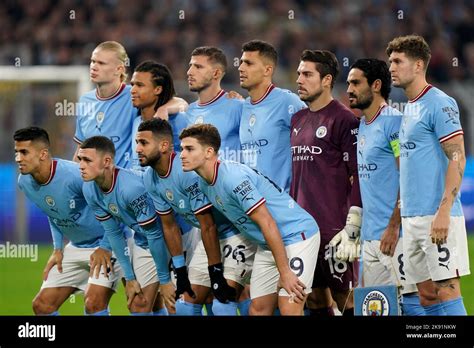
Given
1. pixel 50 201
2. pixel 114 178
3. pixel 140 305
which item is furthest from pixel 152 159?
pixel 140 305

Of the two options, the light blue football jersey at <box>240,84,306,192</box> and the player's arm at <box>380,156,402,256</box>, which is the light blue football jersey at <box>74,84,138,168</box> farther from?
the player's arm at <box>380,156,402,256</box>

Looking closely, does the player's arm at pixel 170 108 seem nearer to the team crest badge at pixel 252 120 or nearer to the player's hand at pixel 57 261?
the team crest badge at pixel 252 120

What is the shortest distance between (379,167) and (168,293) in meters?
1.79

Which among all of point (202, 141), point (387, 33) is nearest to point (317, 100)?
point (202, 141)

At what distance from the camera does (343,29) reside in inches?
600

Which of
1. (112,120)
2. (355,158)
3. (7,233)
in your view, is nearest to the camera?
(355,158)

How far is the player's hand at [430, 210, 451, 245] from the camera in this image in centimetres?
691

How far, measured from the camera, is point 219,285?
750 cm

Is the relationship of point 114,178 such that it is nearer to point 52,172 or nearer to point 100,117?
point 52,172

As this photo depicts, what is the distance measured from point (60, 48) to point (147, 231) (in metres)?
7.93

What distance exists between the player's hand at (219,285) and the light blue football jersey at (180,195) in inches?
15.1

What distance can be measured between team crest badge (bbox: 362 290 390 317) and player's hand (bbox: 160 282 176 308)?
148 cm

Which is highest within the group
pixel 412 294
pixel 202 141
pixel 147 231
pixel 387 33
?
pixel 387 33

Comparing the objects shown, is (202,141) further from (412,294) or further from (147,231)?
(412,294)
